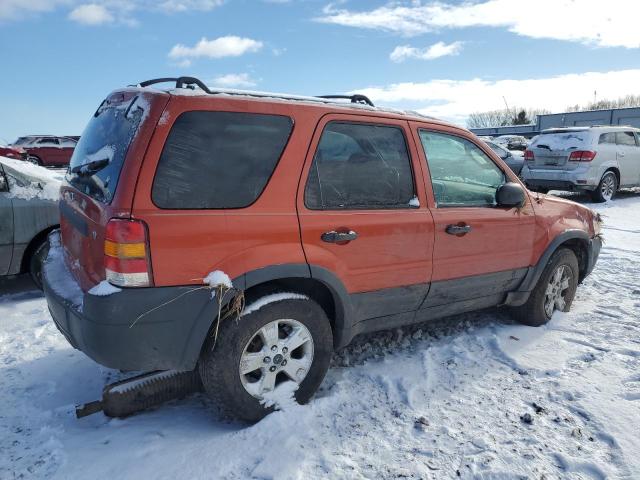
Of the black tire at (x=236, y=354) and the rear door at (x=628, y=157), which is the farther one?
the rear door at (x=628, y=157)

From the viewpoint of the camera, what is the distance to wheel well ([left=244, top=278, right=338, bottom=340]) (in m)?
2.68

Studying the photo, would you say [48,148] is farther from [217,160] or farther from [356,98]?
[217,160]

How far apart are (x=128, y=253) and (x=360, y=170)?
4.82 ft

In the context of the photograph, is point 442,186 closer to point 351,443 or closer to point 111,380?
point 351,443

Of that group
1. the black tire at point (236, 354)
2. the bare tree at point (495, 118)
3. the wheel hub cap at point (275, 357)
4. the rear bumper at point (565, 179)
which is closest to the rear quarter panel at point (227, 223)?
the black tire at point (236, 354)

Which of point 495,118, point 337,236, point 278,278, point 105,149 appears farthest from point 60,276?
point 495,118

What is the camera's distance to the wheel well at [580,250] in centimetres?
445

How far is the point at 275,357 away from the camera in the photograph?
270 cm

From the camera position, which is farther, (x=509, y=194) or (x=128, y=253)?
(x=509, y=194)

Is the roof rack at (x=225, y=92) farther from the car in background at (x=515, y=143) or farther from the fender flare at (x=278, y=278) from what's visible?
the car in background at (x=515, y=143)

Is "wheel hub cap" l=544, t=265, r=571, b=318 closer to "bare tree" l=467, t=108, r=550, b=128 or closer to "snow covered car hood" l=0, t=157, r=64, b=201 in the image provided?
"snow covered car hood" l=0, t=157, r=64, b=201

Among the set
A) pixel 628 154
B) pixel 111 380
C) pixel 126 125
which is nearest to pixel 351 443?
pixel 111 380

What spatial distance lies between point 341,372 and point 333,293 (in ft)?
2.49

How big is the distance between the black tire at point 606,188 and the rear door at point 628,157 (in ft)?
0.96
